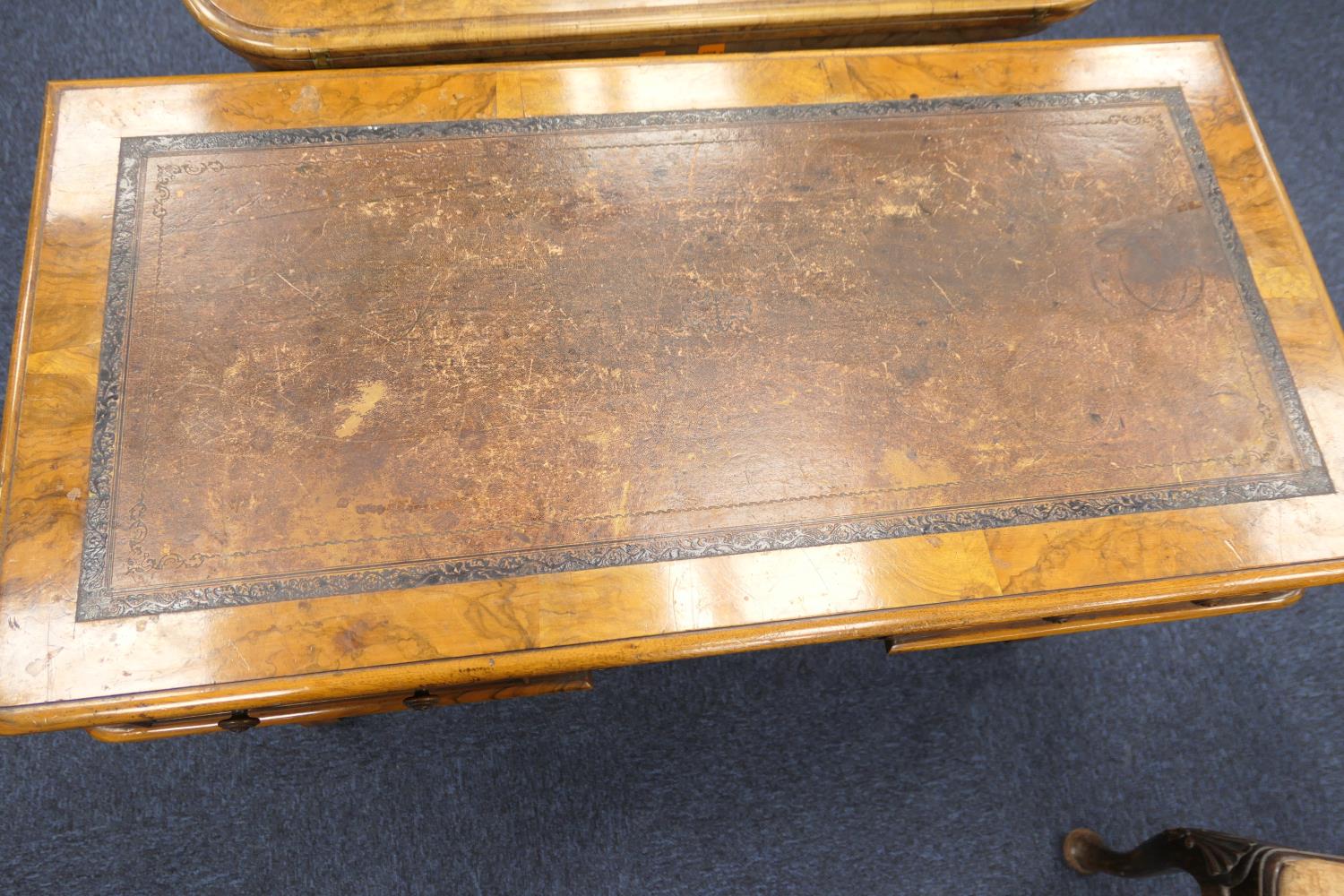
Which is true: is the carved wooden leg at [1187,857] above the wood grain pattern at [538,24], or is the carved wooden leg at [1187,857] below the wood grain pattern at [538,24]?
below

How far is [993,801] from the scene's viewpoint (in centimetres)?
196

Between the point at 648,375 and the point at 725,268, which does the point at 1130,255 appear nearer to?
the point at 725,268

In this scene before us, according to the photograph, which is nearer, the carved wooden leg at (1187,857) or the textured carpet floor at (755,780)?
the carved wooden leg at (1187,857)

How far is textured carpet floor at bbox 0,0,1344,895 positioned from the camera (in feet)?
6.08

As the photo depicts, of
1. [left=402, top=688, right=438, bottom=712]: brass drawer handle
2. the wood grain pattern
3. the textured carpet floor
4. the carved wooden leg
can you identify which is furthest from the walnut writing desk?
the textured carpet floor

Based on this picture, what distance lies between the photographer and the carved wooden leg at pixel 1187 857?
4.61 feet

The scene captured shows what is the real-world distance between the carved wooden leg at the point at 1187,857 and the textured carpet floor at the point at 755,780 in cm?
8

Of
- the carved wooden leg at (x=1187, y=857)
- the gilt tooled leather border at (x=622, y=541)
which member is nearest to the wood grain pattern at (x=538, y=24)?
the gilt tooled leather border at (x=622, y=541)

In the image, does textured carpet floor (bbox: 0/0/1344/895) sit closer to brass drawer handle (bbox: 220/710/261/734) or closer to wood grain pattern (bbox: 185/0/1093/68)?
brass drawer handle (bbox: 220/710/261/734)

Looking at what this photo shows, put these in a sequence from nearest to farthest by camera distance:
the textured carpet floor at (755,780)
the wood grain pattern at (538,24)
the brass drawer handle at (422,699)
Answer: the brass drawer handle at (422,699) < the wood grain pattern at (538,24) < the textured carpet floor at (755,780)

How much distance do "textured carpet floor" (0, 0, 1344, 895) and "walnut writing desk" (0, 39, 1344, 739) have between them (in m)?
0.55

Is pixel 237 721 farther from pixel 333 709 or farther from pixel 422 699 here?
pixel 422 699

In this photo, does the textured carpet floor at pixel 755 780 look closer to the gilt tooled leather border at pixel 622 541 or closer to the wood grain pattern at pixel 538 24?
the gilt tooled leather border at pixel 622 541

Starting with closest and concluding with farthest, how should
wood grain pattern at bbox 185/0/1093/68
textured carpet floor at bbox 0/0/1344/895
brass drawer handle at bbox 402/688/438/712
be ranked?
brass drawer handle at bbox 402/688/438/712
wood grain pattern at bbox 185/0/1093/68
textured carpet floor at bbox 0/0/1344/895
